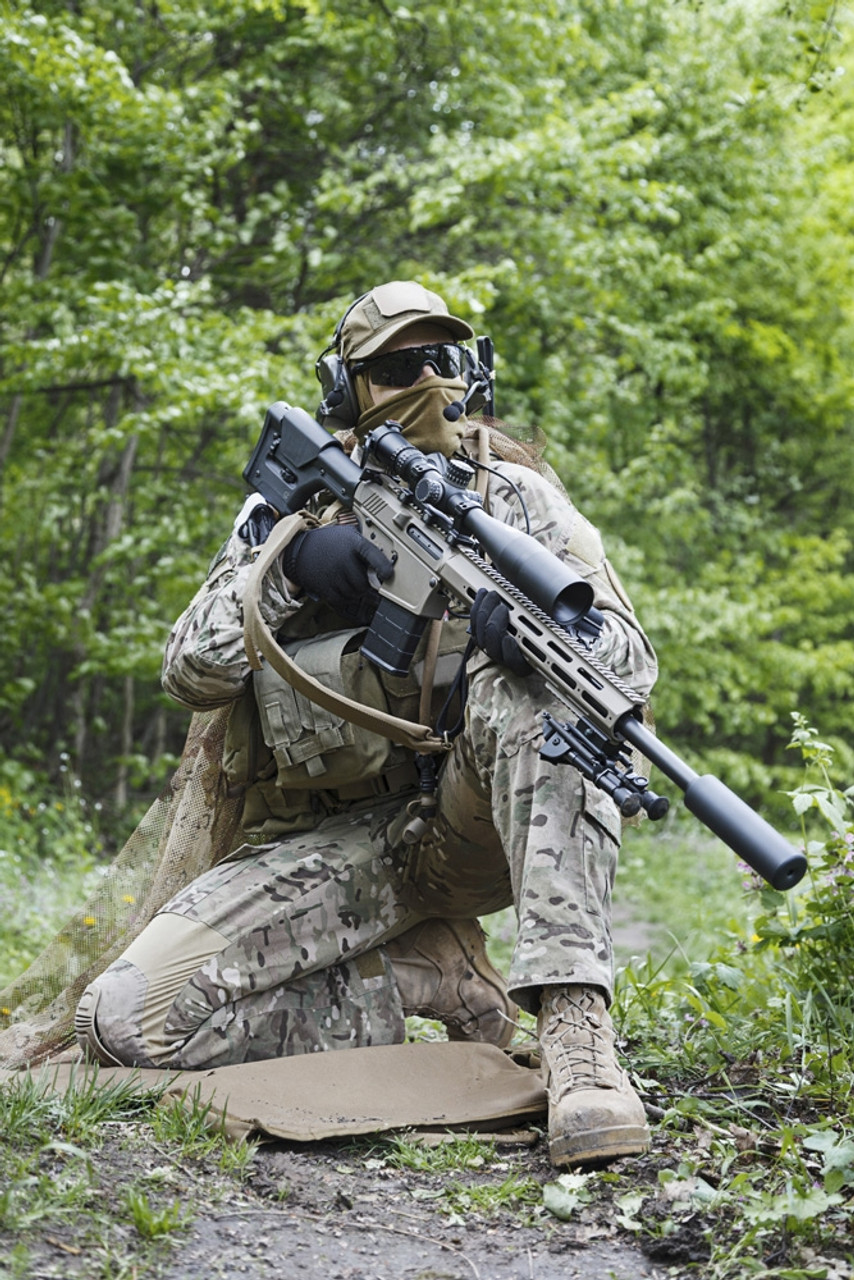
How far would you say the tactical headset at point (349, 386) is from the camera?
3.84 m

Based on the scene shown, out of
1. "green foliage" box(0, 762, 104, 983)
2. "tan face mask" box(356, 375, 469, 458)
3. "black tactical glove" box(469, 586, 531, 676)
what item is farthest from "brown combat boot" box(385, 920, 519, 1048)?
"green foliage" box(0, 762, 104, 983)

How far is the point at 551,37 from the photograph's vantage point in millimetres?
10977

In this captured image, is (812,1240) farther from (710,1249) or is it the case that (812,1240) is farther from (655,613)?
(655,613)

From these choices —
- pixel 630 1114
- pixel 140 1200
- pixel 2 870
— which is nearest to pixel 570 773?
pixel 630 1114

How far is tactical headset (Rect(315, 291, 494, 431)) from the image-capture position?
3838 millimetres

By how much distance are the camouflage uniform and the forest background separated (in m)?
4.07

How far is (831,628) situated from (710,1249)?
1565 centimetres

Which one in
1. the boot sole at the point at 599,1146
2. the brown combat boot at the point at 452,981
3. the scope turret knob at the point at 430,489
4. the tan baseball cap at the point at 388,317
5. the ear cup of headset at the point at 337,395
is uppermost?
the tan baseball cap at the point at 388,317

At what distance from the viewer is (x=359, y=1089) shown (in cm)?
324

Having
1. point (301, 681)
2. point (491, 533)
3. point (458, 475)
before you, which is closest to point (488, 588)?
point (491, 533)

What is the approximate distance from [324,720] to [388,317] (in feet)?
3.77

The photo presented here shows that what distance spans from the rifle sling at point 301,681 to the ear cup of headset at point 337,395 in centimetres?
48

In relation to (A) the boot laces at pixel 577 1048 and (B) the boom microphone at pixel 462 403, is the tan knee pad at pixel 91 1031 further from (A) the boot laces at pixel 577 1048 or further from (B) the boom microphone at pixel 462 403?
(B) the boom microphone at pixel 462 403

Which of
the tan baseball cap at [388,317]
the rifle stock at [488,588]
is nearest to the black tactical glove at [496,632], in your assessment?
the rifle stock at [488,588]
